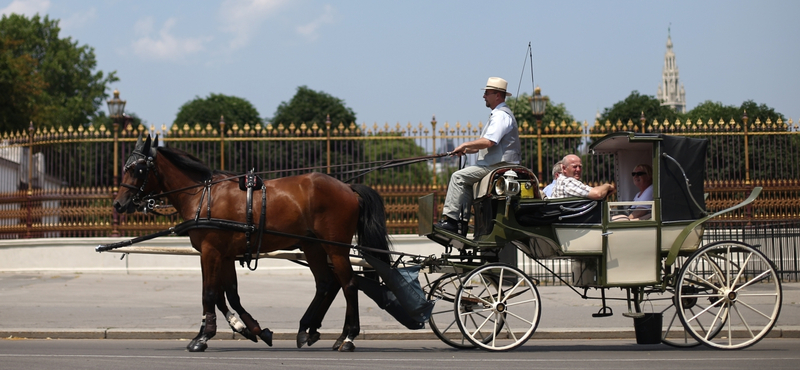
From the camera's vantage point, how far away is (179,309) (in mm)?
12008

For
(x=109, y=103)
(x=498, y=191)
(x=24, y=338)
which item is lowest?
(x=24, y=338)

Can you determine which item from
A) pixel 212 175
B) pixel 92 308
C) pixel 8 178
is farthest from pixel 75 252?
pixel 212 175

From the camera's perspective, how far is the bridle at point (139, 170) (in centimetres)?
839

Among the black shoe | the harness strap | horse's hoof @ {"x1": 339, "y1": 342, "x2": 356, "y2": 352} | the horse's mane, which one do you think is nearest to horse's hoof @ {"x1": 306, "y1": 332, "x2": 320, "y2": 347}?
horse's hoof @ {"x1": 339, "y1": 342, "x2": 356, "y2": 352}

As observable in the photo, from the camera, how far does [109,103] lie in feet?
62.7

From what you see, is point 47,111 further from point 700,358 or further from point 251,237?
point 700,358

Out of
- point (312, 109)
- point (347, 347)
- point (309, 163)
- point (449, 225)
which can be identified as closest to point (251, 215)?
point (347, 347)

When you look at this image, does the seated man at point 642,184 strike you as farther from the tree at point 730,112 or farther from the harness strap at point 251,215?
the tree at point 730,112

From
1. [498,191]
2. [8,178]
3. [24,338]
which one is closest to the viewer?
[498,191]

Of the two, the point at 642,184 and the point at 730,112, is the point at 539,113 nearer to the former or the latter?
the point at 642,184

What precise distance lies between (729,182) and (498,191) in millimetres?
10106

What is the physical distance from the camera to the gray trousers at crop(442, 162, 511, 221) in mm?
8195

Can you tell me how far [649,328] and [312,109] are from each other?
42308 mm

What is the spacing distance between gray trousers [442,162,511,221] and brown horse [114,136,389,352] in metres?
0.83
